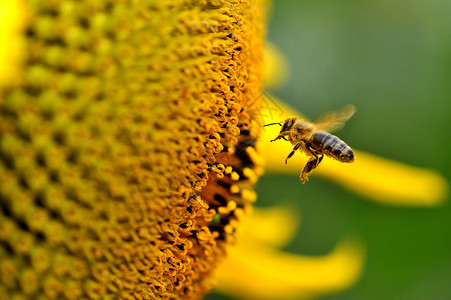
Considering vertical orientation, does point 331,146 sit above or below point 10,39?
above

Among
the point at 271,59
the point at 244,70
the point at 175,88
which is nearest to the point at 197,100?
the point at 175,88

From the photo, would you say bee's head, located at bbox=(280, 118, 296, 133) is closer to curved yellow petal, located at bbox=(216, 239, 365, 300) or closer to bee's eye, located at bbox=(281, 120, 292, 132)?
bee's eye, located at bbox=(281, 120, 292, 132)

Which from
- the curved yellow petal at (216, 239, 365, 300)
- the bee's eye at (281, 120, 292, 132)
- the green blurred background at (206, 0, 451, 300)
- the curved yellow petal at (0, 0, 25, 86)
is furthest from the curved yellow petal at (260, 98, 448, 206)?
the curved yellow petal at (0, 0, 25, 86)

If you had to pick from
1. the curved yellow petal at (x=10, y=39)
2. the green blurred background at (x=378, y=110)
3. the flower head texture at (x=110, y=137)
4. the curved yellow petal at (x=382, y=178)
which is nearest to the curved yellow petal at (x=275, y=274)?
the curved yellow petal at (x=382, y=178)

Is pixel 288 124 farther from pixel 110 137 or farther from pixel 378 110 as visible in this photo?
pixel 378 110

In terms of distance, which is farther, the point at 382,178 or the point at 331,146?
the point at 382,178

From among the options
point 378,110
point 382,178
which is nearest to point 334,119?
point 382,178
